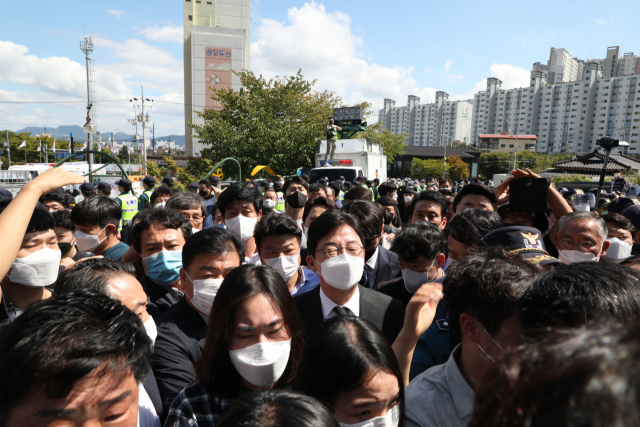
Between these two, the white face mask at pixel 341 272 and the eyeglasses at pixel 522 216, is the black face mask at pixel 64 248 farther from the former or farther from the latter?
the eyeglasses at pixel 522 216

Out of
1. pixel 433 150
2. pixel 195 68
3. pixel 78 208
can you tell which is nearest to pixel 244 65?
pixel 195 68

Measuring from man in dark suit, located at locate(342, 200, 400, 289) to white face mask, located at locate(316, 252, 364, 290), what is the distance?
2.67ft

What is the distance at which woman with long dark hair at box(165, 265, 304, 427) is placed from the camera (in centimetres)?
171

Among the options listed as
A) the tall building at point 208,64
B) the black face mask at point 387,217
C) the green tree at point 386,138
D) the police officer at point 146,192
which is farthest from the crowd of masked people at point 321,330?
the tall building at point 208,64

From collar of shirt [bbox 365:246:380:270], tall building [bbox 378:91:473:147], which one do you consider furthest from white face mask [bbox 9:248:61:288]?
tall building [bbox 378:91:473:147]

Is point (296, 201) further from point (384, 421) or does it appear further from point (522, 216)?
point (384, 421)

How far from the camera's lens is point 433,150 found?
69250 millimetres

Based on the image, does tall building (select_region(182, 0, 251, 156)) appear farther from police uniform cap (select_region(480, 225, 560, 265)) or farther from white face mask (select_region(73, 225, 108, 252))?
police uniform cap (select_region(480, 225, 560, 265))

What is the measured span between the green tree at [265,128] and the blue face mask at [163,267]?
19.1m

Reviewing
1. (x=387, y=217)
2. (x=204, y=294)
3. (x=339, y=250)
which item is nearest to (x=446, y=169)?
(x=387, y=217)

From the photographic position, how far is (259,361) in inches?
69.0

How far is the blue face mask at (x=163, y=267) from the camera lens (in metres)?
2.83

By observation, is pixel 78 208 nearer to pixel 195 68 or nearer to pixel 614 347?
pixel 614 347

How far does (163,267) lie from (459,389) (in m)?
2.18
